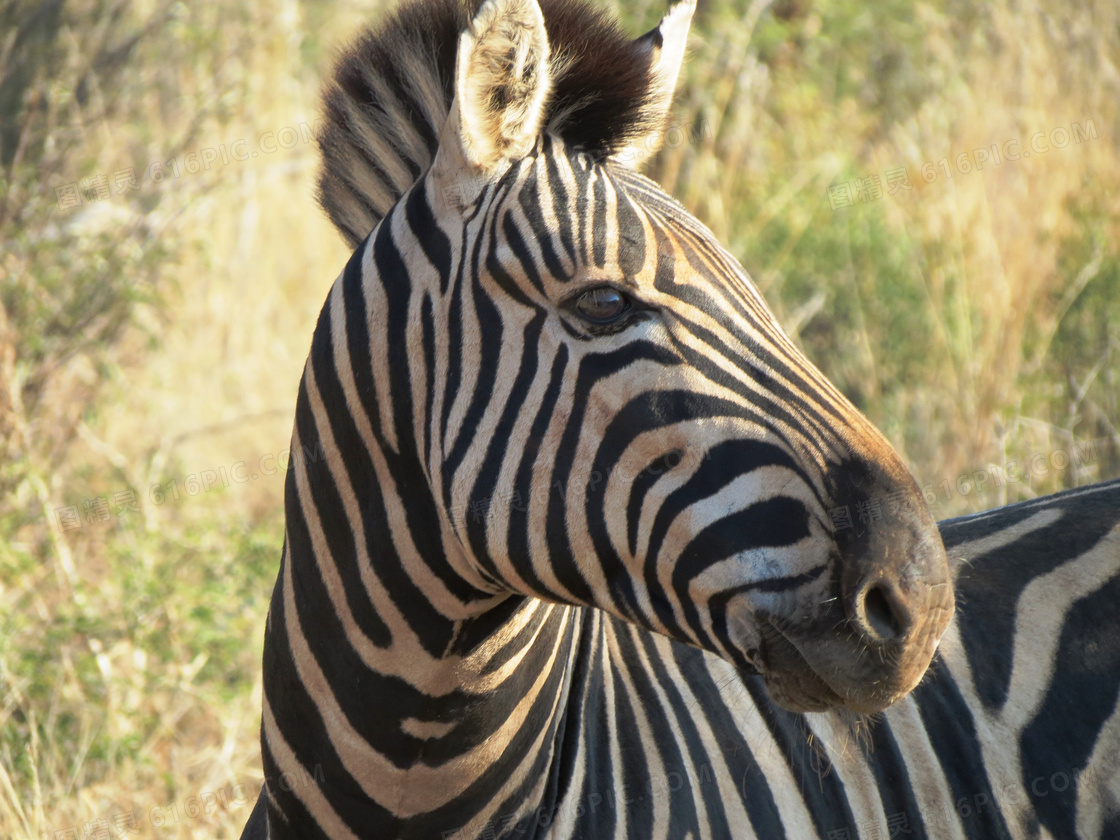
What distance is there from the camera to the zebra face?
167cm

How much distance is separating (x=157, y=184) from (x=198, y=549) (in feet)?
7.29

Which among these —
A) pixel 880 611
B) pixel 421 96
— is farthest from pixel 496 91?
pixel 880 611

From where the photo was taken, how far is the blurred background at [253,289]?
A: 4.48 m

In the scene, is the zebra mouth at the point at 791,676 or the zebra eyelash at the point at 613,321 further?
the zebra eyelash at the point at 613,321

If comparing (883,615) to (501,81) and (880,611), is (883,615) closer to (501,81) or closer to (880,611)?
(880,611)

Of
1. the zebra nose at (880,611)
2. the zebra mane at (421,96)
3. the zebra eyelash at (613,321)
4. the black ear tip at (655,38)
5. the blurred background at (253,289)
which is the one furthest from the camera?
the blurred background at (253,289)

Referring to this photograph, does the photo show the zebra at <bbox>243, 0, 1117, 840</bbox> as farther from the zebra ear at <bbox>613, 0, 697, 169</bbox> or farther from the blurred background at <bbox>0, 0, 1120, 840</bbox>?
the blurred background at <bbox>0, 0, 1120, 840</bbox>

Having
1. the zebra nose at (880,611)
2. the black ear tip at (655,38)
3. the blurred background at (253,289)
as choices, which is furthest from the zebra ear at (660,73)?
the zebra nose at (880,611)

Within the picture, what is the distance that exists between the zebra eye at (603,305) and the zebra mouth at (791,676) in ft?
1.91

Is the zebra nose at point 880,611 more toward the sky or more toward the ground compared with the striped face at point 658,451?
more toward the ground

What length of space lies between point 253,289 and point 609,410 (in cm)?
720

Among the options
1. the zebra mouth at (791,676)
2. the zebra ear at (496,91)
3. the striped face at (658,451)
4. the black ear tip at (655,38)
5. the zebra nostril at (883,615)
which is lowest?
the zebra mouth at (791,676)

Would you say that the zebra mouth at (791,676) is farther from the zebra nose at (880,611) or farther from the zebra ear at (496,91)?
the zebra ear at (496,91)

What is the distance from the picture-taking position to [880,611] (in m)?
1.66
